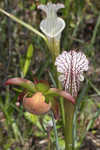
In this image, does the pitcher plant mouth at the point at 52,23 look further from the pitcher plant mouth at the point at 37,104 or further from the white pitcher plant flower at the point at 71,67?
the pitcher plant mouth at the point at 37,104

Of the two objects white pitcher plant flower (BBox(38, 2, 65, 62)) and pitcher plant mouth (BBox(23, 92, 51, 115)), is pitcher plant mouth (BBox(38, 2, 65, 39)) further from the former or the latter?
pitcher plant mouth (BBox(23, 92, 51, 115))

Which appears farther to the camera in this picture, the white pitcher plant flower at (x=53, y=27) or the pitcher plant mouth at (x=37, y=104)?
the white pitcher plant flower at (x=53, y=27)

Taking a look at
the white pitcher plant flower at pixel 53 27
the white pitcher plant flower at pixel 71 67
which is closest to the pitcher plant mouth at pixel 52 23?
the white pitcher plant flower at pixel 53 27

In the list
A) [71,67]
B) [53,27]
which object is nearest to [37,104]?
[71,67]

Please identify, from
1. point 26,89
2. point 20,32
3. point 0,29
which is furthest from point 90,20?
point 26,89

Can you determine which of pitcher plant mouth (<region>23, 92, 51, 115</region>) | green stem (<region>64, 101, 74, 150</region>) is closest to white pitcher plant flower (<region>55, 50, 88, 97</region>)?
green stem (<region>64, 101, 74, 150</region>)

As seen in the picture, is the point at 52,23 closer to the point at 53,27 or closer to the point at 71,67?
the point at 53,27
